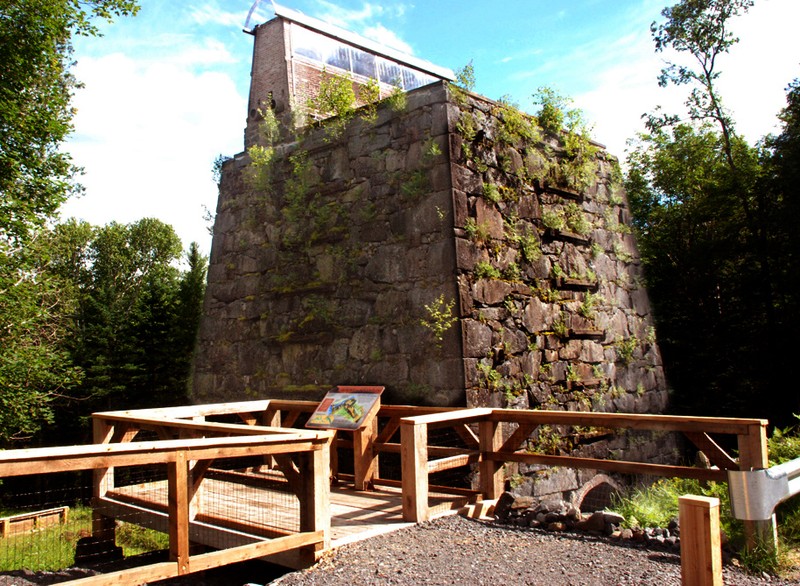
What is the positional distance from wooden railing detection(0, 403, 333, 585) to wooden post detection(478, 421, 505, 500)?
186cm

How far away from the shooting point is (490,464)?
6.05m

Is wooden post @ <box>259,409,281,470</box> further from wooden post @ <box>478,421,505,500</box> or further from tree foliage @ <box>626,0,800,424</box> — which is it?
tree foliage @ <box>626,0,800,424</box>

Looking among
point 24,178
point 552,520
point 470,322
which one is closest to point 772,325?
point 470,322

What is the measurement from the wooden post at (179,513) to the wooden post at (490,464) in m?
2.92

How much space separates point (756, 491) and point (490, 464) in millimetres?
3042

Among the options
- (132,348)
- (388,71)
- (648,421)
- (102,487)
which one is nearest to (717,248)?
(388,71)

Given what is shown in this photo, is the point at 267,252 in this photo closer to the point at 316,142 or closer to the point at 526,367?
the point at 316,142

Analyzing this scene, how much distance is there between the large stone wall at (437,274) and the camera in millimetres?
7109

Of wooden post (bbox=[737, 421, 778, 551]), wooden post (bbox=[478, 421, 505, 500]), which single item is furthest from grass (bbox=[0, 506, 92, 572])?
wooden post (bbox=[737, 421, 778, 551])

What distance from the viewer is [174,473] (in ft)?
12.7

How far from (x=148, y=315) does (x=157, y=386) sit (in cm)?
233

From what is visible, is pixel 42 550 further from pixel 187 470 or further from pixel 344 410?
pixel 187 470

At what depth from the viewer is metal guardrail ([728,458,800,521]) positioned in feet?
10.4

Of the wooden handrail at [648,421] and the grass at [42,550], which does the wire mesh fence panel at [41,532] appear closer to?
the grass at [42,550]
